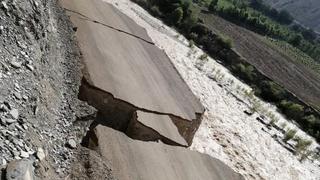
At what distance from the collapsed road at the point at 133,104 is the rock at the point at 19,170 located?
1.26 metres

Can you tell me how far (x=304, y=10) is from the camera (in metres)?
138

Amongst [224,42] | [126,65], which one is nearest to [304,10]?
[224,42]

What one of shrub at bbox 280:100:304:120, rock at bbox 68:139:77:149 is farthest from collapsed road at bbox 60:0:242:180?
shrub at bbox 280:100:304:120

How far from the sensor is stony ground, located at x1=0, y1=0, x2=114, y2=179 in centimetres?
459

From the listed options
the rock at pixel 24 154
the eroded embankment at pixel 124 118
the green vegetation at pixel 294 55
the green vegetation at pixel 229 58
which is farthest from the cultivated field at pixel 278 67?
the rock at pixel 24 154

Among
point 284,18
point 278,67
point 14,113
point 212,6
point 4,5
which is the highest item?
point 4,5

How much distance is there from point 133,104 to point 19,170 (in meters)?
3.04

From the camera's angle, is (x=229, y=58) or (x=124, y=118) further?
(x=229, y=58)

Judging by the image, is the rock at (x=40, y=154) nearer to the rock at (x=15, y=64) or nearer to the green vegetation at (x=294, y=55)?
the rock at (x=15, y=64)

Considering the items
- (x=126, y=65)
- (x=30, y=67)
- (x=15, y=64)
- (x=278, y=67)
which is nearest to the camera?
(x=15, y=64)

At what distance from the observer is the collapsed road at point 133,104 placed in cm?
591

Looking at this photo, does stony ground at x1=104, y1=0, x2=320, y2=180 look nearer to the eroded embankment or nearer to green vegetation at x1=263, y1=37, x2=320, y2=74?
the eroded embankment

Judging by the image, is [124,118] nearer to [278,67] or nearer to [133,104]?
[133,104]

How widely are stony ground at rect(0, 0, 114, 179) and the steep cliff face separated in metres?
128
